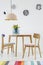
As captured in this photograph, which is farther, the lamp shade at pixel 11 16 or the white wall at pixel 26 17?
the white wall at pixel 26 17

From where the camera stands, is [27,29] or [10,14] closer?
[10,14]

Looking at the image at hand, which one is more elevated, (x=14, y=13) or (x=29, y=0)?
(x=29, y=0)

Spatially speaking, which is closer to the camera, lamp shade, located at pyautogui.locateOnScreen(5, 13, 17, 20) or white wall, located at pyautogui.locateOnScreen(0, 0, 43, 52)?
lamp shade, located at pyautogui.locateOnScreen(5, 13, 17, 20)

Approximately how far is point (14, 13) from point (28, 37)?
1046 millimetres

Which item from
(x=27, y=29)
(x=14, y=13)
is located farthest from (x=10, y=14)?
(x=27, y=29)

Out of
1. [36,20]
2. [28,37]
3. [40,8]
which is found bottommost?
[28,37]

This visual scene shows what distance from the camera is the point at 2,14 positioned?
21.4ft

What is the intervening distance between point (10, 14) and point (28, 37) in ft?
3.75

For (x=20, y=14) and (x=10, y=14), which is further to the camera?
(x=20, y=14)

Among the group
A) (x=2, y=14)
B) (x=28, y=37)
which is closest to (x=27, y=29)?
(x=28, y=37)

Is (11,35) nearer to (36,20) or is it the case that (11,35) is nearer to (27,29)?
(27,29)

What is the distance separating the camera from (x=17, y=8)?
6.53 metres

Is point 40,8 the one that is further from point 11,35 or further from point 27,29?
point 11,35

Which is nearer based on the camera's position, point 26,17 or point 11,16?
point 11,16
